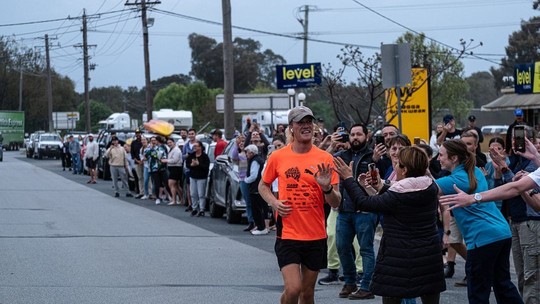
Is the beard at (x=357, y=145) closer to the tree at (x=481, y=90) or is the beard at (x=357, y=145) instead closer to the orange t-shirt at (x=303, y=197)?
the orange t-shirt at (x=303, y=197)

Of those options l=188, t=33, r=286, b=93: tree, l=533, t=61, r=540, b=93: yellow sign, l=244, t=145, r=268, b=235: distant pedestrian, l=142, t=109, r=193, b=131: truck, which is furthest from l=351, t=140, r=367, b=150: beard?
l=188, t=33, r=286, b=93: tree

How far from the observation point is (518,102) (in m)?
45.2

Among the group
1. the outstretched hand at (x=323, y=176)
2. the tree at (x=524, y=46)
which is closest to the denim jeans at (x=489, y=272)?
the outstretched hand at (x=323, y=176)

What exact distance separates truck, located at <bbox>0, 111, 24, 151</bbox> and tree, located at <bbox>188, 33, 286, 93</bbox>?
19.0m

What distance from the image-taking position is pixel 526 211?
A: 393 inches

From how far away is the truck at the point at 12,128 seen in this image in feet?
290

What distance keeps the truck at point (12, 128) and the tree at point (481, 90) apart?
1882 inches

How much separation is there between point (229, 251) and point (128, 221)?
5435 millimetres

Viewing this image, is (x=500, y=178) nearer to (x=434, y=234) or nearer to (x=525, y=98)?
(x=434, y=234)

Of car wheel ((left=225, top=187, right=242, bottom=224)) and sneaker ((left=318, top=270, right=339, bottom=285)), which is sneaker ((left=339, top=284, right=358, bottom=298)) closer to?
sneaker ((left=318, top=270, right=339, bottom=285))

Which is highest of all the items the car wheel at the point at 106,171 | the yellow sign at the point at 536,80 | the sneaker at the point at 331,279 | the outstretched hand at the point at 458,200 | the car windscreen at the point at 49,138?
the yellow sign at the point at 536,80

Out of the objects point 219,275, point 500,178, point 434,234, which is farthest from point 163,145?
point 434,234

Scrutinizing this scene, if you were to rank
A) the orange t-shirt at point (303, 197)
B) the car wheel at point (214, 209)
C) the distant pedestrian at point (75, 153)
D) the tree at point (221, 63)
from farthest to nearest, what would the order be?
1. the tree at point (221, 63)
2. the distant pedestrian at point (75, 153)
3. the car wheel at point (214, 209)
4. the orange t-shirt at point (303, 197)

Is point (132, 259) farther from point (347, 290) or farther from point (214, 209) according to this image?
point (214, 209)
